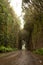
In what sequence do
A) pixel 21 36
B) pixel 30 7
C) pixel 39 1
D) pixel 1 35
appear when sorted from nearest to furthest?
pixel 39 1 < pixel 30 7 < pixel 1 35 < pixel 21 36

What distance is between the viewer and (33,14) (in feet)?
106

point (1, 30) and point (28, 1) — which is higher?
point (28, 1)

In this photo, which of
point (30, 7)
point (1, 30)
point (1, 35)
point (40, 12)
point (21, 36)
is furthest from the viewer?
point (21, 36)

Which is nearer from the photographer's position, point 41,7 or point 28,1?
point 41,7

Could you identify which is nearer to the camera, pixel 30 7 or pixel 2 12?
pixel 30 7

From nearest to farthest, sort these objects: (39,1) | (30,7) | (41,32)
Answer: (39,1), (30,7), (41,32)

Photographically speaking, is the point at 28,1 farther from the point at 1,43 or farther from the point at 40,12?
the point at 1,43

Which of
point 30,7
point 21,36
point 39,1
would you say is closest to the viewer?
point 39,1

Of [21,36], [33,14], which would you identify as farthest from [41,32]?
[21,36]

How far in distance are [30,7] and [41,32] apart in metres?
10.2

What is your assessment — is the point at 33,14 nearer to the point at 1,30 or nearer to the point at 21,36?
the point at 1,30

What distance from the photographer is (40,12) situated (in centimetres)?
2820

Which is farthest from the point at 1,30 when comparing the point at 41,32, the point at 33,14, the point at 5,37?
the point at 33,14

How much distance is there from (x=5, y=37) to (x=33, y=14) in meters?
22.2
